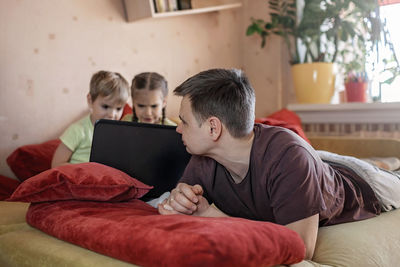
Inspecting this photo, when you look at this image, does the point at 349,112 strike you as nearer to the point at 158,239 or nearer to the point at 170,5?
the point at 170,5

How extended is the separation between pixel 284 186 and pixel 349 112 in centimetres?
201

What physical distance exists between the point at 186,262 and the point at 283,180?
16.5 inches

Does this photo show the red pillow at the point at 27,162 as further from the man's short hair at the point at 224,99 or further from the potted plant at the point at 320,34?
the potted plant at the point at 320,34

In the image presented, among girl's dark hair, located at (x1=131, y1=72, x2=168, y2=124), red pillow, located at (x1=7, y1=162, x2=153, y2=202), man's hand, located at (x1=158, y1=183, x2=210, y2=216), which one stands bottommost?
man's hand, located at (x1=158, y1=183, x2=210, y2=216)

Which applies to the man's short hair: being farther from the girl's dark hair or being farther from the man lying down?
the girl's dark hair

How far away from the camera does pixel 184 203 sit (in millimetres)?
1196

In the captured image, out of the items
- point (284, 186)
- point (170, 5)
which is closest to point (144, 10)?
point (170, 5)

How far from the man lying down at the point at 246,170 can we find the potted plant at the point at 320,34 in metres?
1.75

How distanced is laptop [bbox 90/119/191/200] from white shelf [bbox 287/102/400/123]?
1.64m

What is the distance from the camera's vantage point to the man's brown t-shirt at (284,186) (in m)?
1.10

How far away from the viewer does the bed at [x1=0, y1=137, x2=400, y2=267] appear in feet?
2.72

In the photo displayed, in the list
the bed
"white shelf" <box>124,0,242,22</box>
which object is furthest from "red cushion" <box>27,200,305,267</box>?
"white shelf" <box>124,0,242,22</box>

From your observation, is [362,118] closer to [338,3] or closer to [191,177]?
[338,3]

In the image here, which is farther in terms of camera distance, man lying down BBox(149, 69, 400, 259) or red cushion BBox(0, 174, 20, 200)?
red cushion BBox(0, 174, 20, 200)
